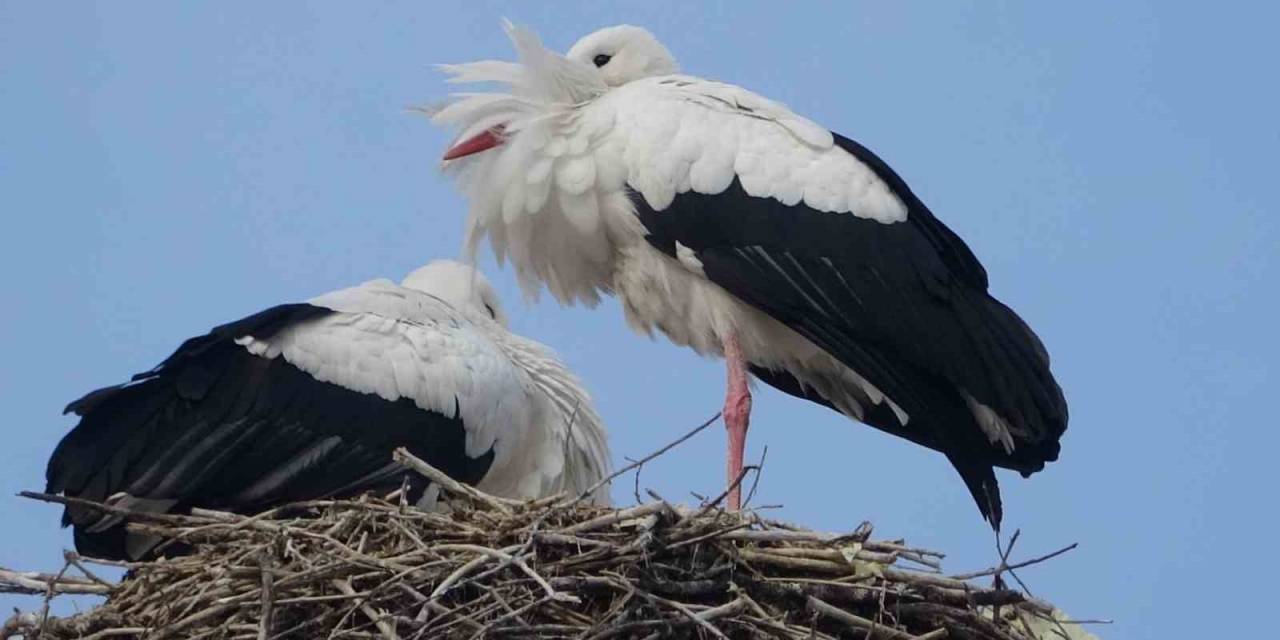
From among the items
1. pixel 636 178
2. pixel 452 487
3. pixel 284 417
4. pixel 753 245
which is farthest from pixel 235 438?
pixel 753 245

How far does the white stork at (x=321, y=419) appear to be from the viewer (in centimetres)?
665

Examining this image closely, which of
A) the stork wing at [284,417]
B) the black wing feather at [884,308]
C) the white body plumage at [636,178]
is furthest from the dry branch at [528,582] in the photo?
the white body plumage at [636,178]

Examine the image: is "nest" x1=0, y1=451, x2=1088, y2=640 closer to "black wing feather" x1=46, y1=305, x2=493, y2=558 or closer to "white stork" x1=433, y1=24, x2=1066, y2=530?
"black wing feather" x1=46, y1=305, x2=493, y2=558

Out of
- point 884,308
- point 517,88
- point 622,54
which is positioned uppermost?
point 622,54

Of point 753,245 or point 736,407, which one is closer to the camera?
point 753,245

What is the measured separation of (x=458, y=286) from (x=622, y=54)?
909mm

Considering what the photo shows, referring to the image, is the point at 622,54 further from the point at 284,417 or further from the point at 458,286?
the point at 284,417

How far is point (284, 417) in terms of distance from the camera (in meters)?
6.87

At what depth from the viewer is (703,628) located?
5496 mm

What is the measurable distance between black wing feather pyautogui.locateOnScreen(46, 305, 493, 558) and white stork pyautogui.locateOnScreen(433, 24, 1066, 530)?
0.64 meters

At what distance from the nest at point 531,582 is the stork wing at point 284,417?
24.4 inches

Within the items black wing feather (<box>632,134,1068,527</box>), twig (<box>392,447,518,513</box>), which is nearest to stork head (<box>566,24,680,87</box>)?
black wing feather (<box>632,134,1068,527</box>)

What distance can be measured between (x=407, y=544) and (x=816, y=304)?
1.55 m

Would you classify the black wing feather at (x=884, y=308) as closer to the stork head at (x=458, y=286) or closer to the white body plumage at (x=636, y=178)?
the white body plumage at (x=636, y=178)
